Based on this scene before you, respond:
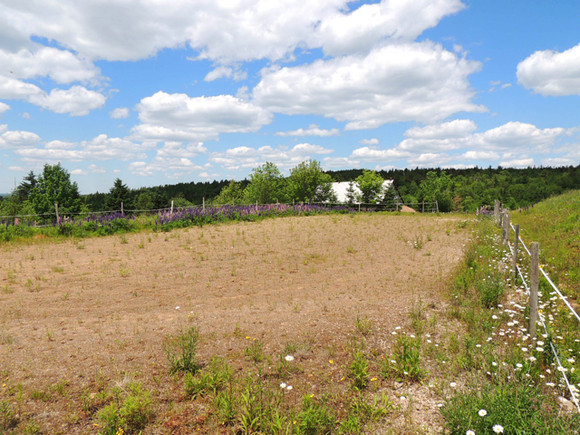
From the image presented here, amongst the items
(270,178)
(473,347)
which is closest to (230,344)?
(473,347)

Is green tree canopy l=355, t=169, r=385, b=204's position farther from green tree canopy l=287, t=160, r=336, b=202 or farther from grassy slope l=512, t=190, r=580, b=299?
grassy slope l=512, t=190, r=580, b=299

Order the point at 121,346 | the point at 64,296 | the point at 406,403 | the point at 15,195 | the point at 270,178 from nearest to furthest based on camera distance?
the point at 406,403, the point at 121,346, the point at 64,296, the point at 15,195, the point at 270,178

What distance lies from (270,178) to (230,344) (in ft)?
212

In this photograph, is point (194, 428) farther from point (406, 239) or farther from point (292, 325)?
point (406, 239)

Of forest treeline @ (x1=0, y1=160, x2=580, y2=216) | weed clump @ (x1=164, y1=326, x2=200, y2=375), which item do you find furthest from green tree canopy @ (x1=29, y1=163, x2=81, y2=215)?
weed clump @ (x1=164, y1=326, x2=200, y2=375)

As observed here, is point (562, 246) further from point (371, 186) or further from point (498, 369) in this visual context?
point (371, 186)

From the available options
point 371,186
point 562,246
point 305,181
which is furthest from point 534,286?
point 305,181

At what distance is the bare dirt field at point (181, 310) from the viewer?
3.92 metres

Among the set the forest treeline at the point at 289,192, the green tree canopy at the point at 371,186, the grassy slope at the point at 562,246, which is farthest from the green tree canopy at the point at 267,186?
the grassy slope at the point at 562,246

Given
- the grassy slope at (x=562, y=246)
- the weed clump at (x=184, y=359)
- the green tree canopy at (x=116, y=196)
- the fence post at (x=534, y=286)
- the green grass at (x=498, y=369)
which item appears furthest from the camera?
the green tree canopy at (x=116, y=196)

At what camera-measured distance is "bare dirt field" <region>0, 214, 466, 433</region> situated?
3920mm

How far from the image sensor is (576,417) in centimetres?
282

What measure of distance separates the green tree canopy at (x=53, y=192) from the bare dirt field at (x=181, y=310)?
127 feet

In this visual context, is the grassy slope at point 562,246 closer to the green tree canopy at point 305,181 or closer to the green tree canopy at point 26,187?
the green tree canopy at point 305,181
